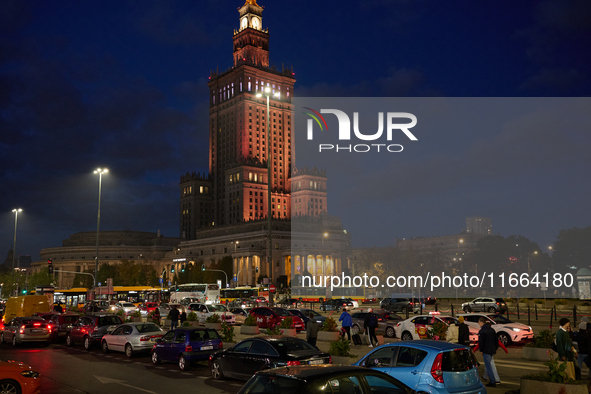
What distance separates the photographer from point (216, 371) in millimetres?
17094

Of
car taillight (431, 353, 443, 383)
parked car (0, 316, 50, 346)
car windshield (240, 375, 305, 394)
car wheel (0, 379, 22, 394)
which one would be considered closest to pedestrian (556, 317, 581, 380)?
car taillight (431, 353, 443, 383)

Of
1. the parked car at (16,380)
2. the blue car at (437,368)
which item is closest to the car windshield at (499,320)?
the blue car at (437,368)

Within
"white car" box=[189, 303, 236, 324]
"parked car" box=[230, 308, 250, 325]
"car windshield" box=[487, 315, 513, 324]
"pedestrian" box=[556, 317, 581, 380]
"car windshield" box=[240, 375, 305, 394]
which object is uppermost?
"car windshield" box=[240, 375, 305, 394]

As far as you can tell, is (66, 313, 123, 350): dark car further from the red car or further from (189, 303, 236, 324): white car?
(189, 303, 236, 324): white car

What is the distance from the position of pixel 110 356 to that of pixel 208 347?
23.7 feet

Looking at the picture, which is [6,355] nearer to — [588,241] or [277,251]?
[588,241]

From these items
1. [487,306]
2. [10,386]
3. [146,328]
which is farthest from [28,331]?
[487,306]

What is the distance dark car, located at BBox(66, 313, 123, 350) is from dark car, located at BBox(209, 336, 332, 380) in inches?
460

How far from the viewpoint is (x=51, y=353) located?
84.2 ft

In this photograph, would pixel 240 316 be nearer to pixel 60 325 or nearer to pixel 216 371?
pixel 60 325

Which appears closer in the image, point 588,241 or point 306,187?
point 588,241

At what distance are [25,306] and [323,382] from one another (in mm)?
39969

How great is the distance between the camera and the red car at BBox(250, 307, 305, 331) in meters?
35.4

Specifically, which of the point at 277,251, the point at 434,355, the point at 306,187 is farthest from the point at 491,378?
the point at 306,187
